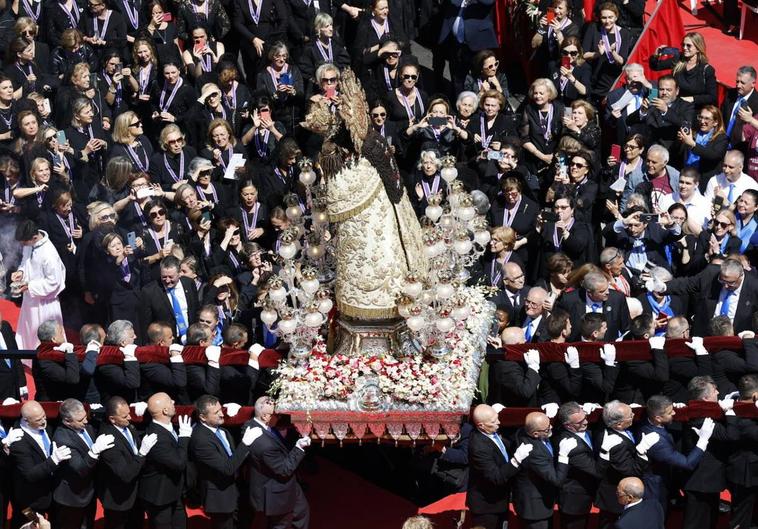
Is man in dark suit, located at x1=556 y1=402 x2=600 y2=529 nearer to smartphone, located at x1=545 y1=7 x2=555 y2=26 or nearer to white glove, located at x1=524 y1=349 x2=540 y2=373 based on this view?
white glove, located at x1=524 y1=349 x2=540 y2=373

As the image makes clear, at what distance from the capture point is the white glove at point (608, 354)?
16.6 m

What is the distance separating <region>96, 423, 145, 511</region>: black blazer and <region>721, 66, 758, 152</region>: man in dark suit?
7.77 m

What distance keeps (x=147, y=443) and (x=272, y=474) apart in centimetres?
106

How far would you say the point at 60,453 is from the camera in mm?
16000

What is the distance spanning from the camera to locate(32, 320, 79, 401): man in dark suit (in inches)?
659

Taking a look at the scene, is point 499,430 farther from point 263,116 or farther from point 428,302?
point 263,116

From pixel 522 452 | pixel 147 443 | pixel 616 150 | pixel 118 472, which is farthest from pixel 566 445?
pixel 616 150

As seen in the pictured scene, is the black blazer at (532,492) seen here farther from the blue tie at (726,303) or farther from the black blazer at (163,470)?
the blue tie at (726,303)

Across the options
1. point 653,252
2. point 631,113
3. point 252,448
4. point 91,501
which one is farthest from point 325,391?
point 631,113

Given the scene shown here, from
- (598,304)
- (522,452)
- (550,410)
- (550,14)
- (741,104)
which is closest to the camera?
(522,452)

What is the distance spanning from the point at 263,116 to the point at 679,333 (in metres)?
5.90

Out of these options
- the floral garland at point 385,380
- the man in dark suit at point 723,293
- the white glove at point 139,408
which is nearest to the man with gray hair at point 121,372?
the white glove at point 139,408

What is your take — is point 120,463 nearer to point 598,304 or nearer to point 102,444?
point 102,444

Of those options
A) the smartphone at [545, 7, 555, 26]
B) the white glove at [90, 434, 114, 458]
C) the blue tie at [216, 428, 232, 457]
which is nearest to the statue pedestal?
the blue tie at [216, 428, 232, 457]
